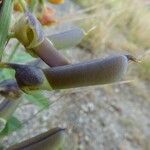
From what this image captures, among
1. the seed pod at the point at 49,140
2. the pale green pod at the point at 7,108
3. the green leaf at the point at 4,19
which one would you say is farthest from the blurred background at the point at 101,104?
the green leaf at the point at 4,19

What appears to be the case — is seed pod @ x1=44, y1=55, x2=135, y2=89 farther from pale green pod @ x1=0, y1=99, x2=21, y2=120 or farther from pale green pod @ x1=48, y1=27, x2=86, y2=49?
pale green pod @ x1=0, y1=99, x2=21, y2=120

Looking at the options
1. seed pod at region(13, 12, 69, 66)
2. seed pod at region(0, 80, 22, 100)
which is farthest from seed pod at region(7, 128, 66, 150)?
seed pod at region(13, 12, 69, 66)

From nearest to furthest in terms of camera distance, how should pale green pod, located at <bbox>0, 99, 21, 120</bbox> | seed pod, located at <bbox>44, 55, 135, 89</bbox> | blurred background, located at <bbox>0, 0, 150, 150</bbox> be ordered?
seed pod, located at <bbox>44, 55, 135, 89</bbox>
pale green pod, located at <bbox>0, 99, 21, 120</bbox>
blurred background, located at <bbox>0, 0, 150, 150</bbox>

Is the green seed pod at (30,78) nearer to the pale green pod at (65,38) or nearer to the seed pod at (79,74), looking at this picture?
the seed pod at (79,74)

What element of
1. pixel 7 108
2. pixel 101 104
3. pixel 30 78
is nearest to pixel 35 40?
pixel 30 78

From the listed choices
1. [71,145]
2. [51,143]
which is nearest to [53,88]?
[51,143]

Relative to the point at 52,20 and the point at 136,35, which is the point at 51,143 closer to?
the point at 52,20
